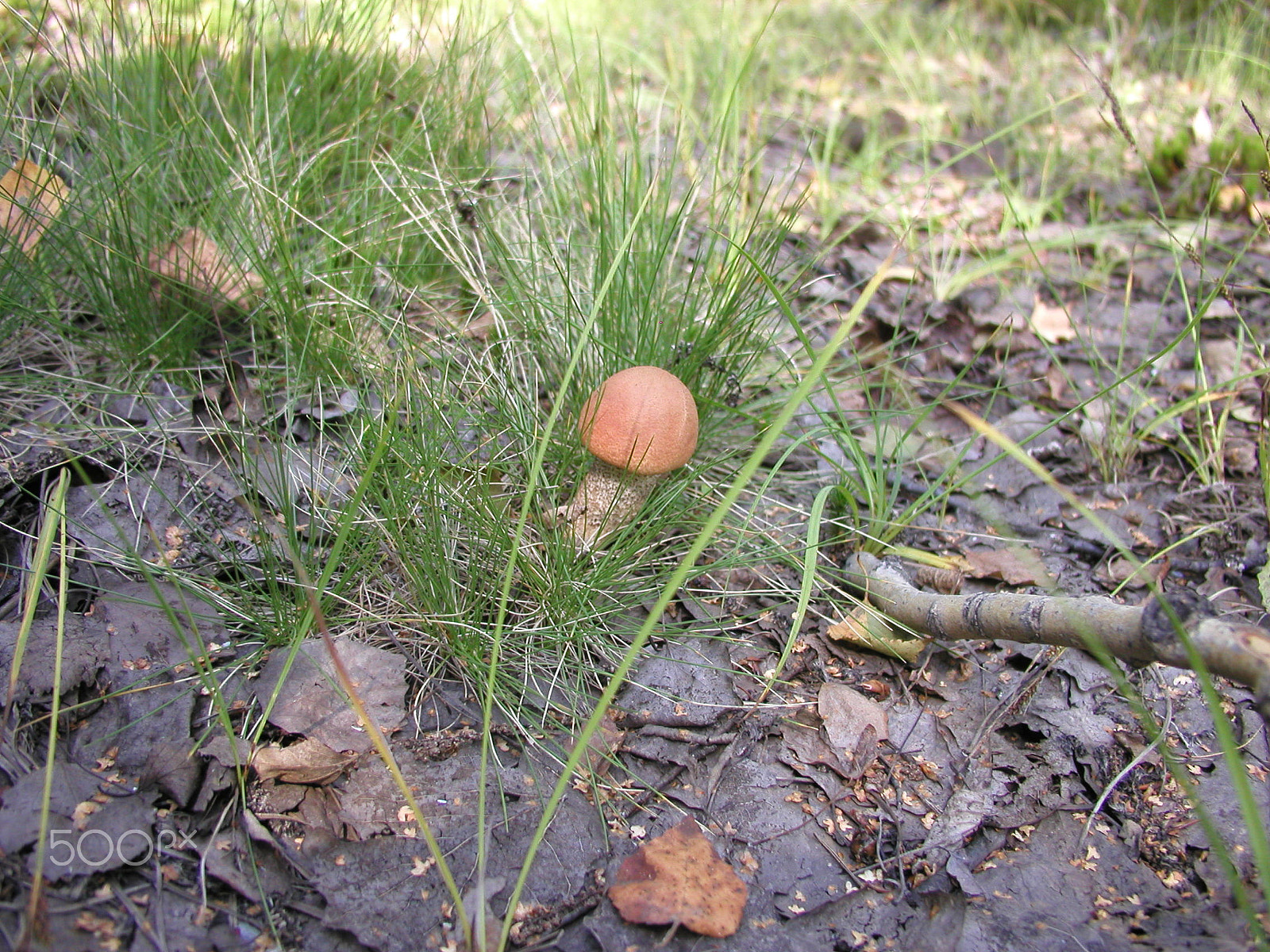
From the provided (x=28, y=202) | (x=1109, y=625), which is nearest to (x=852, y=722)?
(x=1109, y=625)

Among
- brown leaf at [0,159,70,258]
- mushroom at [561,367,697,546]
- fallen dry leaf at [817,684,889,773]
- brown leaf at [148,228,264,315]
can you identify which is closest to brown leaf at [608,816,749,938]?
fallen dry leaf at [817,684,889,773]

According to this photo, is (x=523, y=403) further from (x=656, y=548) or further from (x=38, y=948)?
(x=38, y=948)

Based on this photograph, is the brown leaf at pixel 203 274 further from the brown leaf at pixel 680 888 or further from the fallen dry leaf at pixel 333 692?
the brown leaf at pixel 680 888

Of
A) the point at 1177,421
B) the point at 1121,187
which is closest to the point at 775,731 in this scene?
the point at 1177,421

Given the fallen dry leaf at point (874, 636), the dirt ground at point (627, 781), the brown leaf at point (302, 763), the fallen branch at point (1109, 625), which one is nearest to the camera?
the fallen branch at point (1109, 625)

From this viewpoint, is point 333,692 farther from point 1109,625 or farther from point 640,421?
point 1109,625

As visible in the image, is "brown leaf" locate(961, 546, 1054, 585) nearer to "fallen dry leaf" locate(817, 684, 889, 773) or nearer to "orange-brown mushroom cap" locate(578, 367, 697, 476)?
"fallen dry leaf" locate(817, 684, 889, 773)

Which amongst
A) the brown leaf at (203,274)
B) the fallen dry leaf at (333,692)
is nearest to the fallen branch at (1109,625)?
the fallen dry leaf at (333,692)
